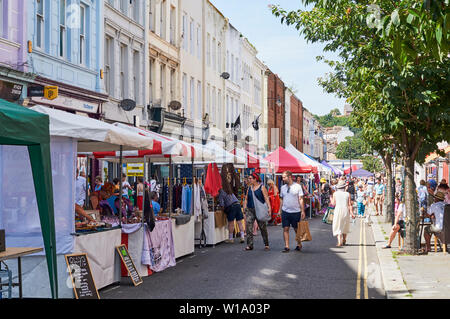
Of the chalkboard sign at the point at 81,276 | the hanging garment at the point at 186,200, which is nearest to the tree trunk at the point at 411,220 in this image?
the hanging garment at the point at 186,200

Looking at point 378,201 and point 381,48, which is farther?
point 378,201

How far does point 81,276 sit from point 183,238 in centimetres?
622

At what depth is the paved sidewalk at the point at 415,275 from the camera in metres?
10.4

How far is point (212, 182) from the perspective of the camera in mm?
19578

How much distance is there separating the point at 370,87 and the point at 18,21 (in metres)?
10.3

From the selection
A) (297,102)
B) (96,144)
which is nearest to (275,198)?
(96,144)

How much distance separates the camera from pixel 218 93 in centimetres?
4534

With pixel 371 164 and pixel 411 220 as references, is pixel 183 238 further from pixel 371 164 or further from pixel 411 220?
pixel 371 164

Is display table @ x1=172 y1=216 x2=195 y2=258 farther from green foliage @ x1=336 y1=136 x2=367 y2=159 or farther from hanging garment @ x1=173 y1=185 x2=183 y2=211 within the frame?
green foliage @ x1=336 y1=136 x2=367 y2=159

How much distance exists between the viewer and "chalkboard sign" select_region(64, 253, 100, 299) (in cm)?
968

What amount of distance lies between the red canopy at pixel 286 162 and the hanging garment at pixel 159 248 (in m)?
15.9

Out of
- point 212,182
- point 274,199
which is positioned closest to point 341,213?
point 212,182

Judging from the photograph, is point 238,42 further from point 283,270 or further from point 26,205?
point 26,205

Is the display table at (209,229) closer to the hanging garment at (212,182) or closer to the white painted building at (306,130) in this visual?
the hanging garment at (212,182)
